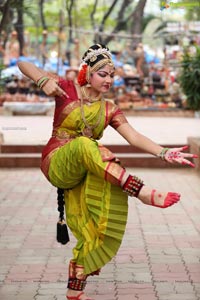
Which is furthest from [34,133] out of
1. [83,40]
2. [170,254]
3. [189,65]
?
[83,40]

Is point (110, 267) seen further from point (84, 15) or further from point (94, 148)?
point (84, 15)

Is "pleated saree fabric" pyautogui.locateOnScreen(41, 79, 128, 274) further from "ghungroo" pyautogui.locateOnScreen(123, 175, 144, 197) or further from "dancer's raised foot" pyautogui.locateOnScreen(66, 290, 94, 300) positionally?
"dancer's raised foot" pyautogui.locateOnScreen(66, 290, 94, 300)

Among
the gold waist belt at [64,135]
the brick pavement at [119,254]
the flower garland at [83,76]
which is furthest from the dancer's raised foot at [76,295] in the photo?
the flower garland at [83,76]

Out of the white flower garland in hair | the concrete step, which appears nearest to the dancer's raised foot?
the white flower garland in hair

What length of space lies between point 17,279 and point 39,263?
23.4 inches

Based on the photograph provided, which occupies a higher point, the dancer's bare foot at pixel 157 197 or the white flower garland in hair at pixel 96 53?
the white flower garland in hair at pixel 96 53

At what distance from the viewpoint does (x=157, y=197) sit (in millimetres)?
5477

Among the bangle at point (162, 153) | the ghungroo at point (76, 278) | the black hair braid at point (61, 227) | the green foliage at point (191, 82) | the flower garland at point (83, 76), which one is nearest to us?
the bangle at point (162, 153)

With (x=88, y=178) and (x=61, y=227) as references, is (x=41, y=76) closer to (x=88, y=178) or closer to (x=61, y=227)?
(x=88, y=178)

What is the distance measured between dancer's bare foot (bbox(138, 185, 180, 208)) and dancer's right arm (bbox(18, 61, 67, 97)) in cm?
79

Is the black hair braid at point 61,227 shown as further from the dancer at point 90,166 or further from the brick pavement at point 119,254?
the brick pavement at point 119,254

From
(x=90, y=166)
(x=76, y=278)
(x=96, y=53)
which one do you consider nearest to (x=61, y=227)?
(x=76, y=278)

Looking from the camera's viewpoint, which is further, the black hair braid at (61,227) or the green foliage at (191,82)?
the green foliage at (191,82)

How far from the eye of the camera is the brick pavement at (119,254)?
6.38 m
